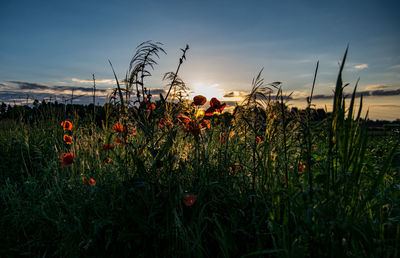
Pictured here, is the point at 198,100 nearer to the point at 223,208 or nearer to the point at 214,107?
the point at 214,107

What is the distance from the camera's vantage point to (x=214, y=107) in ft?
8.13

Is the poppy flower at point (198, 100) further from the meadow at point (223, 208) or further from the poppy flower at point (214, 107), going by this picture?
the poppy flower at point (214, 107)

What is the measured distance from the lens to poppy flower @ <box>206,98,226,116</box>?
247cm

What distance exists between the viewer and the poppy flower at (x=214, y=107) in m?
2.47

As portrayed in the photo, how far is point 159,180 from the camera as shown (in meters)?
1.89

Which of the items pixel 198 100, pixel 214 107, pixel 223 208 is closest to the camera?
pixel 223 208

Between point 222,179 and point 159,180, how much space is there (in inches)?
21.7

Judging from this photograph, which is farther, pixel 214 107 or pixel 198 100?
pixel 214 107

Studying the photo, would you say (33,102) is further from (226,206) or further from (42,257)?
(226,206)

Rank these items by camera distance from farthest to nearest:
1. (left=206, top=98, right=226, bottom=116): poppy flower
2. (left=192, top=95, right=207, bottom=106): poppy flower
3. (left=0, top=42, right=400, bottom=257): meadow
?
1. (left=206, top=98, right=226, bottom=116): poppy flower
2. (left=192, top=95, right=207, bottom=106): poppy flower
3. (left=0, top=42, right=400, bottom=257): meadow

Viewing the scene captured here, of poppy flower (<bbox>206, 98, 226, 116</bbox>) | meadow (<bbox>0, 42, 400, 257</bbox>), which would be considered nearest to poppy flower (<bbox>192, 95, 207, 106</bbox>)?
meadow (<bbox>0, 42, 400, 257</bbox>)

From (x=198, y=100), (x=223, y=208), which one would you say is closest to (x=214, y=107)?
(x=198, y=100)

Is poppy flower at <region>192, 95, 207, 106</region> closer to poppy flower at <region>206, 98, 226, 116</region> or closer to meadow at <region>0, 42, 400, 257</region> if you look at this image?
meadow at <region>0, 42, 400, 257</region>

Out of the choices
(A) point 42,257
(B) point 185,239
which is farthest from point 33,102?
(B) point 185,239
